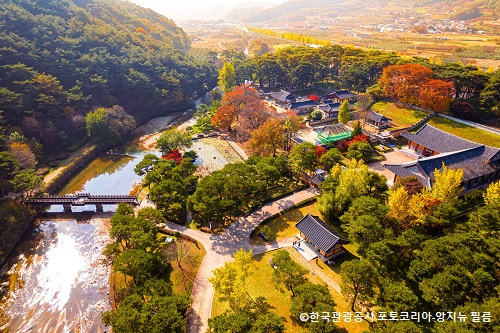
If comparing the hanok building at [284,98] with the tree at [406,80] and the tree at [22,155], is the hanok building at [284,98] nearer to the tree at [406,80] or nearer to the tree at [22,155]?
the tree at [406,80]

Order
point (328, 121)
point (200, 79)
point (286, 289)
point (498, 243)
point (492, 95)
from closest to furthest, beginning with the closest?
point (498, 243) → point (286, 289) → point (492, 95) → point (328, 121) → point (200, 79)

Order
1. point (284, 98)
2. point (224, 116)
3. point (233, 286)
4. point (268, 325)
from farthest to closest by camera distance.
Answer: point (284, 98) → point (224, 116) → point (233, 286) → point (268, 325)

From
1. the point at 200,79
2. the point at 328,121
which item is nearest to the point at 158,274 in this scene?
the point at 328,121

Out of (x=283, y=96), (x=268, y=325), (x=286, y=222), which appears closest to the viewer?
(x=268, y=325)

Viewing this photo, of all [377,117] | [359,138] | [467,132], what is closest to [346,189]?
[359,138]

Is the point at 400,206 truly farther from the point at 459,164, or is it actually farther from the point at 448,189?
the point at 459,164

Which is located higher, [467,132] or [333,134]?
[333,134]

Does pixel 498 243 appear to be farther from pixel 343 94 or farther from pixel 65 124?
pixel 65 124

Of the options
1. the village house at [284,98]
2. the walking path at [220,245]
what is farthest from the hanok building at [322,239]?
the village house at [284,98]
